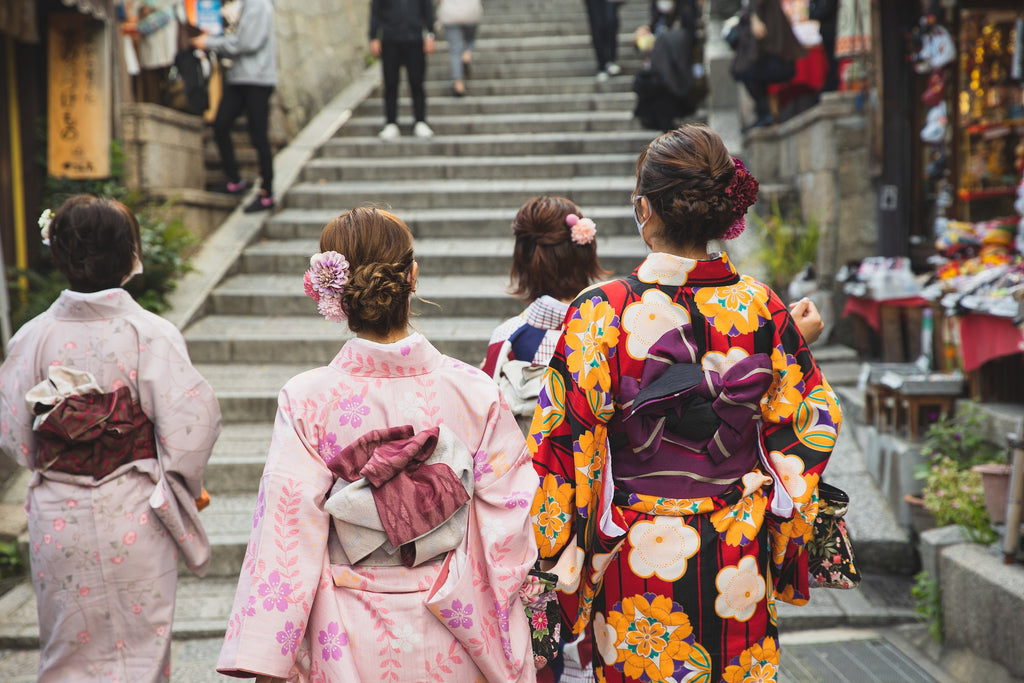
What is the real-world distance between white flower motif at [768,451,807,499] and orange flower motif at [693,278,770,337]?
0.39m

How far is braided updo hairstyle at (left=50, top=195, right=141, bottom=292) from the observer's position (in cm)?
319

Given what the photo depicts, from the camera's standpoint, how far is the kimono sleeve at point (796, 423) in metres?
2.54

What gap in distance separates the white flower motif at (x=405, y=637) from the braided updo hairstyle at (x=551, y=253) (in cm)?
151

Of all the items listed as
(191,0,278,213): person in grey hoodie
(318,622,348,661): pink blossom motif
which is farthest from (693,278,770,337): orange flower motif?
(191,0,278,213): person in grey hoodie

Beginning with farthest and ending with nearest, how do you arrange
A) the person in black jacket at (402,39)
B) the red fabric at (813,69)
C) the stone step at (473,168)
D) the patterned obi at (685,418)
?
the person in black jacket at (402,39) < the stone step at (473,168) < the red fabric at (813,69) < the patterned obi at (685,418)

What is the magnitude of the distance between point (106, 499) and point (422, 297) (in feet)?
13.2

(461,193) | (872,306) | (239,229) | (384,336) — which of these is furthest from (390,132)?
(384,336)

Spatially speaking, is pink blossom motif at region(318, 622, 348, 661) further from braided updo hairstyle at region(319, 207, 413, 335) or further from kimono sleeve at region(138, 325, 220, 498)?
kimono sleeve at region(138, 325, 220, 498)

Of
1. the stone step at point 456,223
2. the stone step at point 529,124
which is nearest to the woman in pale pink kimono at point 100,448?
the stone step at point 456,223

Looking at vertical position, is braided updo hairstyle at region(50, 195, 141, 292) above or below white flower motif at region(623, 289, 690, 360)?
above

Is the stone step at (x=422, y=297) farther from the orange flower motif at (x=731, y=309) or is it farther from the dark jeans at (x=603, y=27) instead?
the dark jeans at (x=603, y=27)

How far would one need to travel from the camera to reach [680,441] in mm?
2451

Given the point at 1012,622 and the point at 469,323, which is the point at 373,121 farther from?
the point at 1012,622

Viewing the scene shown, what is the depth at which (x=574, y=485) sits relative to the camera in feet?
8.21
